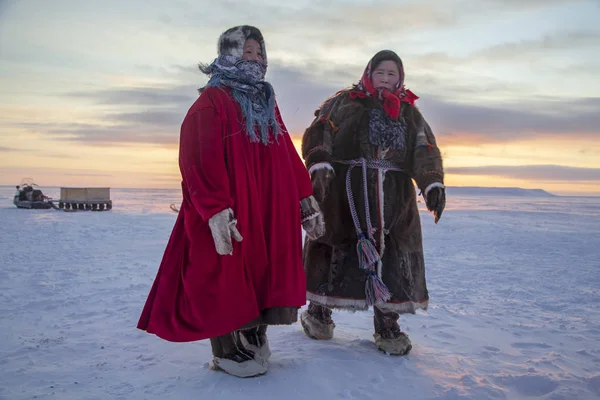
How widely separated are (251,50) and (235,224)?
3.43 feet

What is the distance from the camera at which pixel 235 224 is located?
2.45m

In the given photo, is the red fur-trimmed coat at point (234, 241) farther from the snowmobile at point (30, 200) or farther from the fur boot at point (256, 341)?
the snowmobile at point (30, 200)

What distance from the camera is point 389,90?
11.0 feet

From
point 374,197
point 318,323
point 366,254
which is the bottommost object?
point 318,323

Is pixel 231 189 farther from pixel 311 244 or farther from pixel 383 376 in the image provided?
pixel 383 376

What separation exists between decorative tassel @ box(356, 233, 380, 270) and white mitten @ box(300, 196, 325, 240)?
385 mm

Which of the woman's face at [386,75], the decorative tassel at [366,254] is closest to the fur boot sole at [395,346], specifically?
the decorative tassel at [366,254]

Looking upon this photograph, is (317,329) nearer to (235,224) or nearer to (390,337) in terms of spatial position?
(390,337)

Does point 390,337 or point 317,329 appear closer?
point 390,337

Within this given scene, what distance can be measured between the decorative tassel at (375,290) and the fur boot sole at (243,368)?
0.88 m

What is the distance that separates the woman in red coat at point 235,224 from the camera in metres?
2.46

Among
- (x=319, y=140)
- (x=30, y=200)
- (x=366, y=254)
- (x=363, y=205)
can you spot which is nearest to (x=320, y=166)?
(x=319, y=140)

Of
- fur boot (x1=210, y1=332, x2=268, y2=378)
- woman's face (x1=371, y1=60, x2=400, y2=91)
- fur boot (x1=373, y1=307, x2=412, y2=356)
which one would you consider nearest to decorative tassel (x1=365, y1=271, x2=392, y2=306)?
fur boot (x1=373, y1=307, x2=412, y2=356)

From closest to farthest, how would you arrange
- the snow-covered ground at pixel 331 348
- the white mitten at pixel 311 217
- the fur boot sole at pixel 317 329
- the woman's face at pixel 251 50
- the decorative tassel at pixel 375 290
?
Result: the snow-covered ground at pixel 331 348, the woman's face at pixel 251 50, the white mitten at pixel 311 217, the decorative tassel at pixel 375 290, the fur boot sole at pixel 317 329
